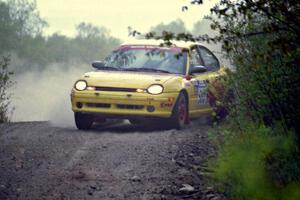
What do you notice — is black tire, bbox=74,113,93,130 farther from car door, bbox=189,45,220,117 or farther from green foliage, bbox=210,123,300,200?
green foliage, bbox=210,123,300,200

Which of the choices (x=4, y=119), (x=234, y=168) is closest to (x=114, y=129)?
(x=4, y=119)

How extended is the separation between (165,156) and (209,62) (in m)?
4.84

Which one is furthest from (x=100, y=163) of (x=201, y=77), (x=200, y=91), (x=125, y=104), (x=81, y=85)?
(x=201, y=77)

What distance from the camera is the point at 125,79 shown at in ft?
40.7

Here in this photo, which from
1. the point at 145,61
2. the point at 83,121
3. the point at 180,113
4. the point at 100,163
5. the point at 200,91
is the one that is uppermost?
the point at 145,61

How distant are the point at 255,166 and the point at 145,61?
6.27 meters

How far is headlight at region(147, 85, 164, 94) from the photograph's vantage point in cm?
1232

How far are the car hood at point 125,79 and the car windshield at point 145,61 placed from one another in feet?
1.06

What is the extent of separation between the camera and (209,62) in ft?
47.1

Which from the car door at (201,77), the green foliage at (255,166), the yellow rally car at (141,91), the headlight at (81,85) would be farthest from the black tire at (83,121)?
the green foliage at (255,166)

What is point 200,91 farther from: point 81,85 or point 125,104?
point 81,85

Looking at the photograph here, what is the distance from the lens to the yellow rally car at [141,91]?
1228 centimetres

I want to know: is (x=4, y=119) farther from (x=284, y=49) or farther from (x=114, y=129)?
(x=284, y=49)

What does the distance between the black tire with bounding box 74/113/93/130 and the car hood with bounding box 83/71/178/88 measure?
0.57m
